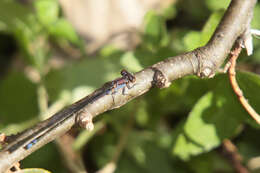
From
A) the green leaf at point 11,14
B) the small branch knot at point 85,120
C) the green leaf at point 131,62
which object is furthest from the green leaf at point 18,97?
the small branch knot at point 85,120

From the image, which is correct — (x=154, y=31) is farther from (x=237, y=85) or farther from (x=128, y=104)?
(x=237, y=85)

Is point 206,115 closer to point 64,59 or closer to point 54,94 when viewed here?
point 54,94

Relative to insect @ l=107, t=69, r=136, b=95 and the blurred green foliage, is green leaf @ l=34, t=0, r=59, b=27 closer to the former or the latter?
the blurred green foliage

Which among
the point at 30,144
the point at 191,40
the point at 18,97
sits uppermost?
the point at 18,97

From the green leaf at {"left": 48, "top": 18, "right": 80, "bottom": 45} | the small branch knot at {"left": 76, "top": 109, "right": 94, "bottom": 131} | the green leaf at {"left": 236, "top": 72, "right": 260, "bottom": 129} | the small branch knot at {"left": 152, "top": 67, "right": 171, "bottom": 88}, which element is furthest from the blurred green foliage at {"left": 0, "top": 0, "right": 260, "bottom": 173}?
the small branch knot at {"left": 76, "top": 109, "right": 94, "bottom": 131}

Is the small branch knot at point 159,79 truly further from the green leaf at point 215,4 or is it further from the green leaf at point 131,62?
the green leaf at point 215,4

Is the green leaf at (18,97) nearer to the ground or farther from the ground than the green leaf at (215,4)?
farther from the ground

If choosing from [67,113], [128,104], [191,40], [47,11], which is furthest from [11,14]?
[67,113]
